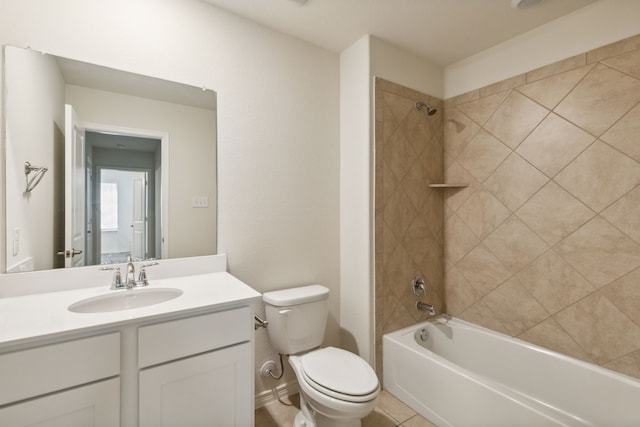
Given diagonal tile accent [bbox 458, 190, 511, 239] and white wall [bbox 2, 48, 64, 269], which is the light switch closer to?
white wall [bbox 2, 48, 64, 269]

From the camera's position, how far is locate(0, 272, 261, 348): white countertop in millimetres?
932

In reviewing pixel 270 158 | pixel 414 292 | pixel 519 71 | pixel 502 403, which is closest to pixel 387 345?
pixel 414 292

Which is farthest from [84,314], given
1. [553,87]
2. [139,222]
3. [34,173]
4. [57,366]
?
[553,87]

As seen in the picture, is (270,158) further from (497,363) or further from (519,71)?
(497,363)

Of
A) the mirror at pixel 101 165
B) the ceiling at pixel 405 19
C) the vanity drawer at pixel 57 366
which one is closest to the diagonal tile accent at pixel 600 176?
the ceiling at pixel 405 19

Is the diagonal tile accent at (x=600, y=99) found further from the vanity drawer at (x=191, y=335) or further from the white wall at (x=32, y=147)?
the white wall at (x=32, y=147)

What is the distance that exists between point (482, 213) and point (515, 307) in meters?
0.67

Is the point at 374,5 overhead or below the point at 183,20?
overhead

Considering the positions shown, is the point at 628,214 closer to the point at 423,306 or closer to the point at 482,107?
the point at 482,107

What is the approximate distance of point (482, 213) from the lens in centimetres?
225

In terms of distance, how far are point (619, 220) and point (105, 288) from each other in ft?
8.64

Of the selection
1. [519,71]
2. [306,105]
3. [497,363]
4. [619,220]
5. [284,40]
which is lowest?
[497,363]

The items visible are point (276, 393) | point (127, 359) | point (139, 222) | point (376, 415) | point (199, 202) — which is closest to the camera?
point (127, 359)

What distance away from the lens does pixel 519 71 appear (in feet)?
6.73
